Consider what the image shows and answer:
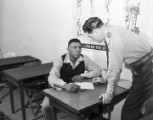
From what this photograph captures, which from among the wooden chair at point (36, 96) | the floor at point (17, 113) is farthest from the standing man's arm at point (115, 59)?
the wooden chair at point (36, 96)

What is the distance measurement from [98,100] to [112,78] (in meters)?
0.22

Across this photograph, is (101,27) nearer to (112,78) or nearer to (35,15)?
(112,78)

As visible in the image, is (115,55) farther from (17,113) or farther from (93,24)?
→ (17,113)

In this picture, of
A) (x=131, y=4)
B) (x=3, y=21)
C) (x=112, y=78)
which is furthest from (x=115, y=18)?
(x=3, y=21)

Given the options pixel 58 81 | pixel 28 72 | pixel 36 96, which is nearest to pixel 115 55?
pixel 58 81

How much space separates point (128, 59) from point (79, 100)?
551 millimetres

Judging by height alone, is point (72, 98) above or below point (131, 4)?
below

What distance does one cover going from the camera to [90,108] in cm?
161

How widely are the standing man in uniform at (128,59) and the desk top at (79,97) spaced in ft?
0.36

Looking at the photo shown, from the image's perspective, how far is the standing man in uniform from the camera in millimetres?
1606

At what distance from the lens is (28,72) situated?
2.75 metres

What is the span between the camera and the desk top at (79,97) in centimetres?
158

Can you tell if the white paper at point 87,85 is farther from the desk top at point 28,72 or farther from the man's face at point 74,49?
the desk top at point 28,72

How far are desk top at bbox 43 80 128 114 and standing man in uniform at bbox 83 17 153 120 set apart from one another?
0.11 metres
